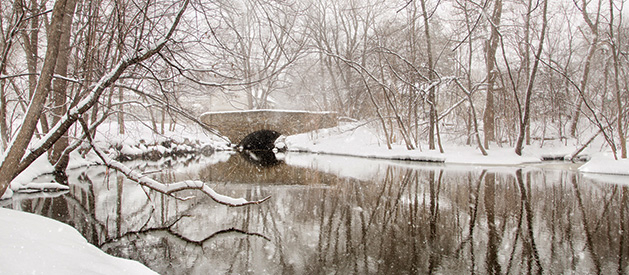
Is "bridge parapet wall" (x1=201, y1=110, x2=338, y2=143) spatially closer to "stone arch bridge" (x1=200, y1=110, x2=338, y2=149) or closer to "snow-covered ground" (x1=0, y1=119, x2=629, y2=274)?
"stone arch bridge" (x1=200, y1=110, x2=338, y2=149)

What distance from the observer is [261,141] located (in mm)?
29797

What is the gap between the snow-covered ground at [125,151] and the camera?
7.48 ft

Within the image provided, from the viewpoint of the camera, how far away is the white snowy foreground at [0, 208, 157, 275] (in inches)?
82.7

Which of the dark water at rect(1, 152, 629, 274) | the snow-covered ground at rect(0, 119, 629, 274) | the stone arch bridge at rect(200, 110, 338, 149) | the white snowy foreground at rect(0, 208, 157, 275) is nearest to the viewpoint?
the white snowy foreground at rect(0, 208, 157, 275)

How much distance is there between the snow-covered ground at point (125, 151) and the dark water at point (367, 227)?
0.66 m

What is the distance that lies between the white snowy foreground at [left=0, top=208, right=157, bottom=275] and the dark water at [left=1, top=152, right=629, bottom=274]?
2.11 ft

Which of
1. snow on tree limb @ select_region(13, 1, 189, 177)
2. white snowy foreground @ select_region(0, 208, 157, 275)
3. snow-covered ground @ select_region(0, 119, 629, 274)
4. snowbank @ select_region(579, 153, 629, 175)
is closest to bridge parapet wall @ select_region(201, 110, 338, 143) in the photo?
snow-covered ground @ select_region(0, 119, 629, 274)

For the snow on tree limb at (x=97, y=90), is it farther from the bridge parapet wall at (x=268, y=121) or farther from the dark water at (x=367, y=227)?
the bridge parapet wall at (x=268, y=121)

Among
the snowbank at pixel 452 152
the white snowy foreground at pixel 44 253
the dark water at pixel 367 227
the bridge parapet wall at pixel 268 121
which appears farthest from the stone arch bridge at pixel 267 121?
the white snowy foreground at pixel 44 253

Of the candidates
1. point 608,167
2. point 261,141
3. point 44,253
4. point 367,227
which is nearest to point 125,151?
point 367,227

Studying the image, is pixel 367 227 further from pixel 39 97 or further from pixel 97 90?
pixel 39 97

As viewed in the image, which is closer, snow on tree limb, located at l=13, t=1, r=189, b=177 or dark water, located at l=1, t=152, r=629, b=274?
dark water, located at l=1, t=152, r=629, b=274

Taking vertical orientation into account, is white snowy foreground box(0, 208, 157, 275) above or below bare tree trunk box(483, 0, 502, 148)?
below

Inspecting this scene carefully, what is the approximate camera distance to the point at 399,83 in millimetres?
17672
